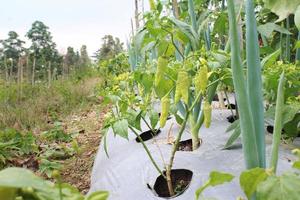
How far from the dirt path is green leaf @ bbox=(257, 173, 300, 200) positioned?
1798 mm

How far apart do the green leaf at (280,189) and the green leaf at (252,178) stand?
0.03 ft

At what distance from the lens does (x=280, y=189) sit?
20.0 inches

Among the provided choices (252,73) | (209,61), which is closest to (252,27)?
(252,73)

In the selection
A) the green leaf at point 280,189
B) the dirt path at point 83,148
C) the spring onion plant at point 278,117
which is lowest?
the dirt path at point 83,148

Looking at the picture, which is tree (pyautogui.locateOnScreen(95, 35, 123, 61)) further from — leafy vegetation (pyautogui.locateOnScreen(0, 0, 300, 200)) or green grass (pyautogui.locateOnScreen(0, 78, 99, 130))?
leafy vegetation (pyautogui.locateOnScreen(0, 0, 300, 200))

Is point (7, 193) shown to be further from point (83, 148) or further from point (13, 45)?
point (13, 45)

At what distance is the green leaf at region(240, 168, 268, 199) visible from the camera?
52 cm

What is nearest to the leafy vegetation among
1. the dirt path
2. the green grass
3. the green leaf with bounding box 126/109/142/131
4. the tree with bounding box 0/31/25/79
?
the green leaf with bounding box 126/109/142/131

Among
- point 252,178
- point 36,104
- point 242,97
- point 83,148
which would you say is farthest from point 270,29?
point 36,104

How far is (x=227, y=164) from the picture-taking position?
3.95 feet

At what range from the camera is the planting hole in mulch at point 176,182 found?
3.98 feet

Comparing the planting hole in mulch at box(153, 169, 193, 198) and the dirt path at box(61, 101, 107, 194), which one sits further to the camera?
the dirt path at box(61, 101, 107, 194)

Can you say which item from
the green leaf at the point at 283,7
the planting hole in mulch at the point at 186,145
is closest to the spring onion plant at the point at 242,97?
the green leaf at the point at 283,7

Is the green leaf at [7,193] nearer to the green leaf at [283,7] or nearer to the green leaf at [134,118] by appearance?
the green leaf at [283,7]
